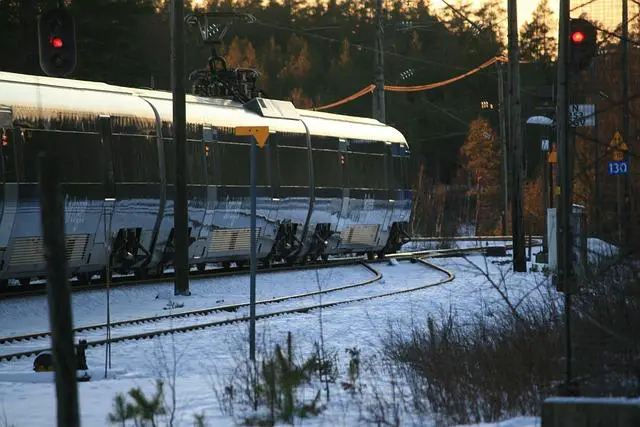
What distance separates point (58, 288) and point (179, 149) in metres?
19.0

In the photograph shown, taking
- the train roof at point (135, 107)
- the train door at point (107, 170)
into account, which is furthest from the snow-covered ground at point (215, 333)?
Result: the train roof at point (135, 107)

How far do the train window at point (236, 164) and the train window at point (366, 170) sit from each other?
5.37 meters

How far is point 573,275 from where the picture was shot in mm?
10656

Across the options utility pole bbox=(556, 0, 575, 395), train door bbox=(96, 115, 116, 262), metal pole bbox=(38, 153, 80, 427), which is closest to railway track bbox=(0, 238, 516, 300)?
train door bbox=(96, 115, 116, 262)

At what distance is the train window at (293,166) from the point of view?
107 feet

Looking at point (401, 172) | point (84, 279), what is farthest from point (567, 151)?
point (401, 172)

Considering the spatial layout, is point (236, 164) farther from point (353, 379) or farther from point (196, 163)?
point (353, 379)

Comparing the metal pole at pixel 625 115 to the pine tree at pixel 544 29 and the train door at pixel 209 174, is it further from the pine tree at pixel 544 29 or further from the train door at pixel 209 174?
the train door at pixel 209 174

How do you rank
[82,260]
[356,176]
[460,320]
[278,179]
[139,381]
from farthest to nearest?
[356,176] → [278,179] → [82,260] → [460,320] → [139,381]

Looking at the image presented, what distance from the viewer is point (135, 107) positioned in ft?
87.8

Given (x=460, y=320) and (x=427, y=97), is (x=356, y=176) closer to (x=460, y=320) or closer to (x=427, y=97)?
(x=460, y=320)

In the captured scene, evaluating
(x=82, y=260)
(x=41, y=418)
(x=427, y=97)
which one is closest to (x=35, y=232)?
(x=82, y=260)

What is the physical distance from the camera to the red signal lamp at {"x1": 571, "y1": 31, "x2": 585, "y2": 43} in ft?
35.8

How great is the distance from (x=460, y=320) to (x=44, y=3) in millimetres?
41088
